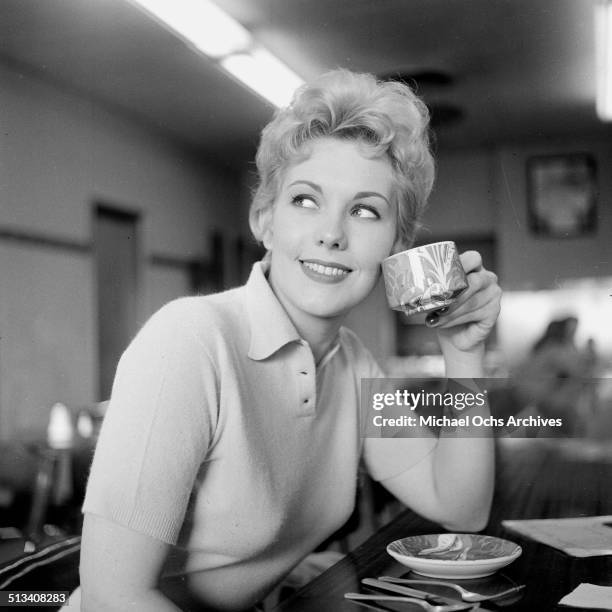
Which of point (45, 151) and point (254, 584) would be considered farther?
point (45, 151)

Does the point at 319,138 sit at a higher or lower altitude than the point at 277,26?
lower

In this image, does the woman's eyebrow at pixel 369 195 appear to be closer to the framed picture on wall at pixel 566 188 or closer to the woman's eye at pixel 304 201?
the woman's eye at pixel 304 201

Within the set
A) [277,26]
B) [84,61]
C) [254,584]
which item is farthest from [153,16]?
[254,584]

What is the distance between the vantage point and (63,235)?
8.77 ft

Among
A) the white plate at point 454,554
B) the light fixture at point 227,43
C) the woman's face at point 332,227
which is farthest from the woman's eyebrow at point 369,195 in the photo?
the light fixture at point 227,43

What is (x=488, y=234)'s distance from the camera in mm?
2764

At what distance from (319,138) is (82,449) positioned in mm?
697

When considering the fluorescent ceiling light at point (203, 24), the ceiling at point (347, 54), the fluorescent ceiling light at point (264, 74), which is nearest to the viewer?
the ceiling at point (347, 54)

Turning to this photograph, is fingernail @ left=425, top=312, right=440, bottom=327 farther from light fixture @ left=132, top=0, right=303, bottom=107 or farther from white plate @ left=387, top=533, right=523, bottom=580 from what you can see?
light fixture @ left=132, top=0, right=303, bottom=107

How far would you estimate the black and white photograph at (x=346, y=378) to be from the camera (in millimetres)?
667

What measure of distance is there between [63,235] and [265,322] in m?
2.06

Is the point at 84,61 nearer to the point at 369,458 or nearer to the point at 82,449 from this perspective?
the point at 82,449

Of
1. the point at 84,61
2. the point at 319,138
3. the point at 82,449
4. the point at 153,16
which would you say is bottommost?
the point at 82,449

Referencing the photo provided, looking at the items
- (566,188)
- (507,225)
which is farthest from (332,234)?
(507,225)
